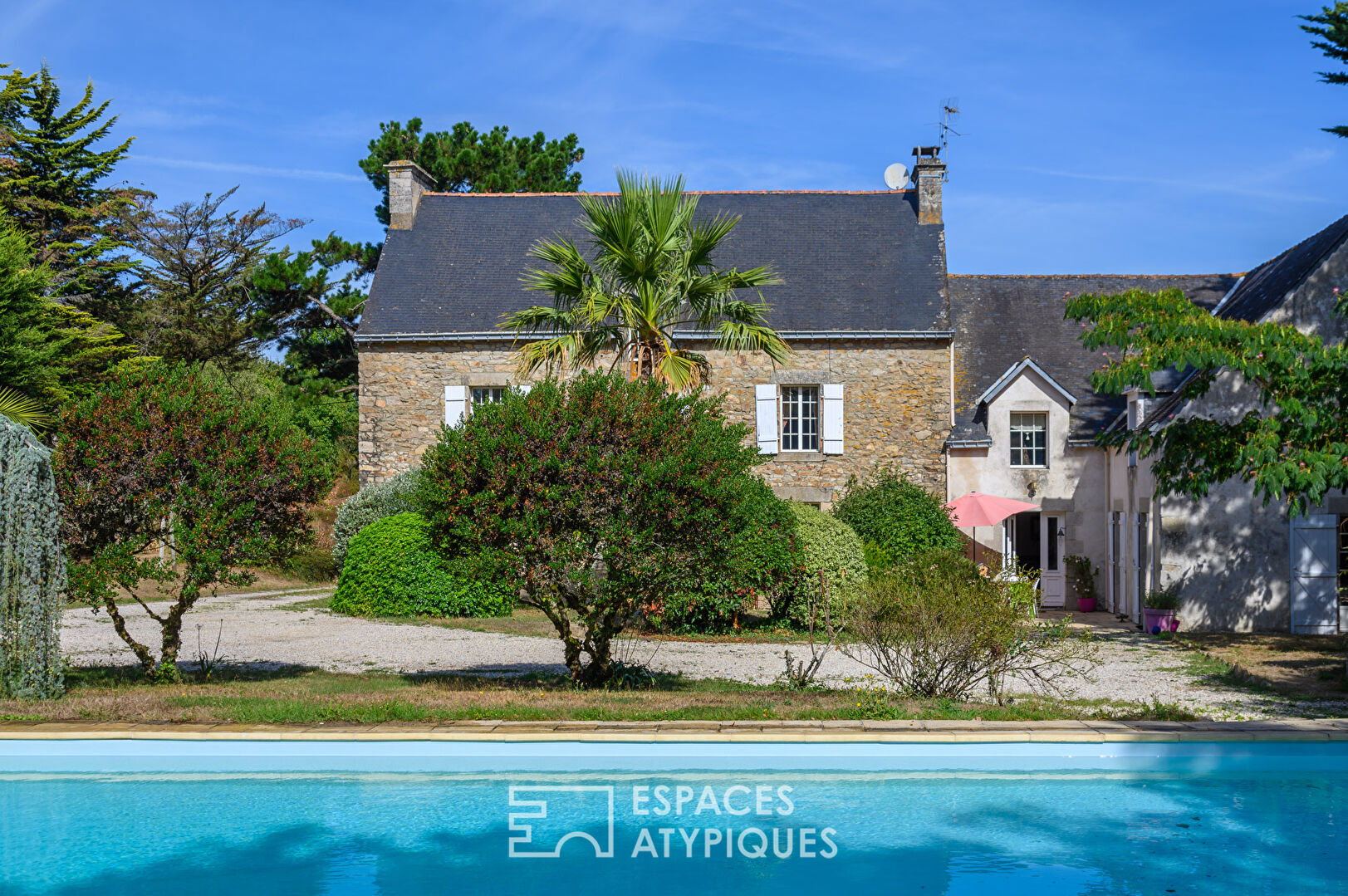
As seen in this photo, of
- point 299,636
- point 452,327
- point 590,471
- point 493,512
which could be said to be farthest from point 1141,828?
point 452,327

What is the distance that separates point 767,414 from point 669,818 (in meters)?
16.0

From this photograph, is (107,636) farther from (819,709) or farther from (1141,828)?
(1141,828)

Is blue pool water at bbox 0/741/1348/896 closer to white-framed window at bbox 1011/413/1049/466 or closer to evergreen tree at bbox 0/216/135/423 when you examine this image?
white-framed window at bbox 1011/413/1049/466

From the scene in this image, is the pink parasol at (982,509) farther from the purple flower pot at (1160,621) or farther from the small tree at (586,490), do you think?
the small tree at (586,490)

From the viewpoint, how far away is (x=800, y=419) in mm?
22625

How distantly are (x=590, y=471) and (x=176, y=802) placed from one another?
3.77 meters

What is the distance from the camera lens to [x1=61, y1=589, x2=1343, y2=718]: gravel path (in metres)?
10.6

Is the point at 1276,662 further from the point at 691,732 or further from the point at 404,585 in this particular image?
the point at 404,585

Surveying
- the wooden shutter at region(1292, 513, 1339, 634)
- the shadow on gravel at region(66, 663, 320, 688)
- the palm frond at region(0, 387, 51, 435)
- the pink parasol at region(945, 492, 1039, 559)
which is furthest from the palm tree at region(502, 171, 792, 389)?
the wooden shutter at region(1292, 513, 1339, 634)

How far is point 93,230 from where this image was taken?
28.7 meters

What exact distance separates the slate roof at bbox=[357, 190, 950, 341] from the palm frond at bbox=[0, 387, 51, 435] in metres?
6.30

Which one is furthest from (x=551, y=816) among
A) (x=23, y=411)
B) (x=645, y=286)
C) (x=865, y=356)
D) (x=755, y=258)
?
(x=755, y=258)

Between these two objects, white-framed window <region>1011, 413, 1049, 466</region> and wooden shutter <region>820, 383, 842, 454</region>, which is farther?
wooden shutter <region>820, 383, 842, 454</region>

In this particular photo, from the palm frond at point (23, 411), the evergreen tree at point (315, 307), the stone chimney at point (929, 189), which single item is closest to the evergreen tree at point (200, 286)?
the evergreen tree at point (315, 307)
